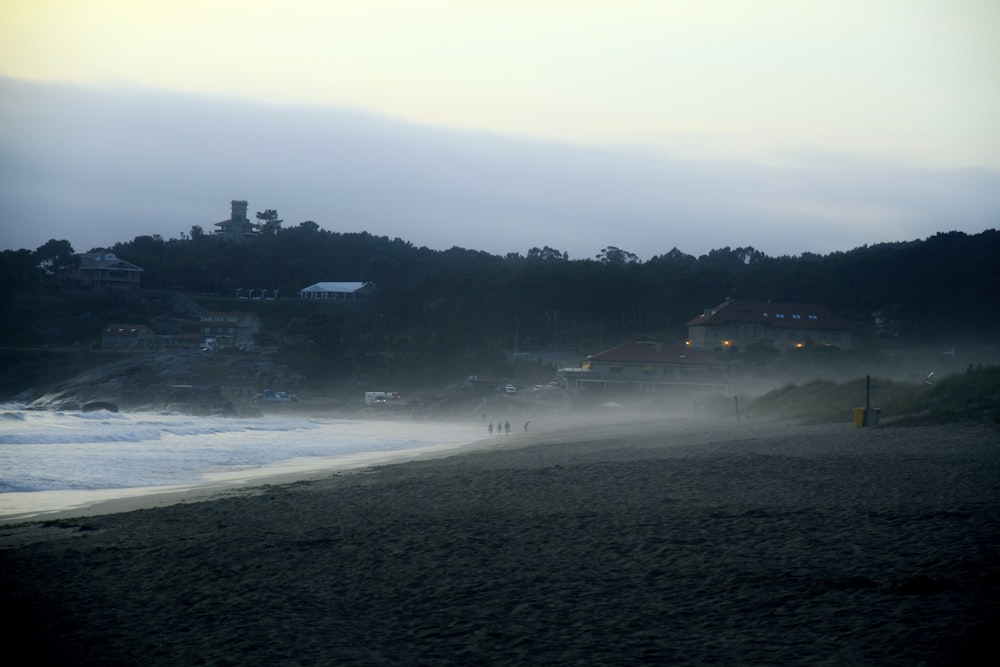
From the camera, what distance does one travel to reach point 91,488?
16219 millimetres

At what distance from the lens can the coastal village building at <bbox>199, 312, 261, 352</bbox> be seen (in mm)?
87312

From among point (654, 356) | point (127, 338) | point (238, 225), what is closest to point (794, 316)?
point (654, 356)

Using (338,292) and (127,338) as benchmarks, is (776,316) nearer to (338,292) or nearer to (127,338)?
(338,292)

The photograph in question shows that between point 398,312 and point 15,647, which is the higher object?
point 398,312

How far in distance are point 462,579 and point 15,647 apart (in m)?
3.26

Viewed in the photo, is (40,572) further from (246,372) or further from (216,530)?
(246,372)

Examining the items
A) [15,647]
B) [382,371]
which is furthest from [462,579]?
[382,371]

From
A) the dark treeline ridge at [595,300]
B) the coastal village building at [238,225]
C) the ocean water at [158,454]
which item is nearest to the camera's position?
the ocean water at [158,454]

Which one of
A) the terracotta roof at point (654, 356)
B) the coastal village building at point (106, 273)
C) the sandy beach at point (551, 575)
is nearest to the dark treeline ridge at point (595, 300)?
the coastal village building at point (106, 273)

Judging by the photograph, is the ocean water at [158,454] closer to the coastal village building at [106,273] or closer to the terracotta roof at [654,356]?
the terracotta roof at [654,356]

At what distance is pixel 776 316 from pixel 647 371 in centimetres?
1545

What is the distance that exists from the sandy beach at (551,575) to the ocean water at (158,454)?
4647 mm

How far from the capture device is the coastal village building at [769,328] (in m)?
67.7

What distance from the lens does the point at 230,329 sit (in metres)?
90.8
